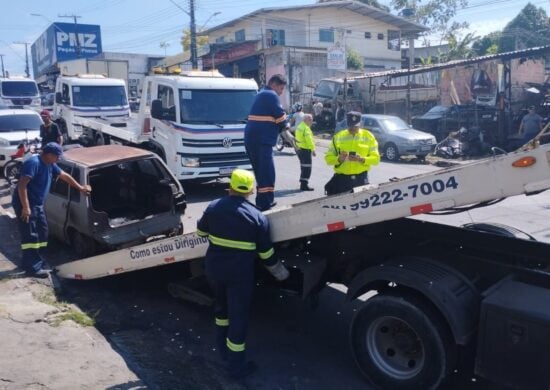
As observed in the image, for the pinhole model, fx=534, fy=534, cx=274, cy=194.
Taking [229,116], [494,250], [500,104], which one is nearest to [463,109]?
[500,104]

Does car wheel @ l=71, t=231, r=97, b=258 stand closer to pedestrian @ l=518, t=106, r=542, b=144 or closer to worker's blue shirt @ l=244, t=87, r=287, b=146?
worker's blue shirt @ l=244, t=87, r=287, b=146

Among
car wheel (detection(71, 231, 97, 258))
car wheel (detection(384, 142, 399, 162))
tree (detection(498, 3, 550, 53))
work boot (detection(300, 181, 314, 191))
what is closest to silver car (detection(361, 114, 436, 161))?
car wheel (detection(384, 142, 399, 162))

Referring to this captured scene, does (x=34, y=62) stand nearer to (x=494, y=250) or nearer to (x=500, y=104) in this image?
(x=500, y=104)

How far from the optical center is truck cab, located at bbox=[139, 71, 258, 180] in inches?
413

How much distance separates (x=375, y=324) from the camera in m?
3.94

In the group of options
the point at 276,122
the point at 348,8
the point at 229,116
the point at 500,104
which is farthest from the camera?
the point at 348,8

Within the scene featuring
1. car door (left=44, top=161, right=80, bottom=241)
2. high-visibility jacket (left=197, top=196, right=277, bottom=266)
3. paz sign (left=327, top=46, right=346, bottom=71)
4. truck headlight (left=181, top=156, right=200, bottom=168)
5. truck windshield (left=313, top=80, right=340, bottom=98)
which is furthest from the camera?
paz sign (left=327, top=46, right=346, bottom=71)

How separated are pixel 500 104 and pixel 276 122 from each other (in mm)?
15440

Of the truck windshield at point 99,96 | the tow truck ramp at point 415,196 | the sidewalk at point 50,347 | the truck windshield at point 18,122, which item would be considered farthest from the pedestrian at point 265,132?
the truck windshield at point 99,96

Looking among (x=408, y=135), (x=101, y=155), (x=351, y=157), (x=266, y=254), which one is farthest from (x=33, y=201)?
(x=408, y=135)

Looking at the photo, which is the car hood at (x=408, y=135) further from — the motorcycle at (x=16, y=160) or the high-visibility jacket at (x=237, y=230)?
the high-visibility jacket at (x=237, y=230)

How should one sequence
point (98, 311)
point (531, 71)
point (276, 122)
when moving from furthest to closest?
point (531, 71)
point (276, 122)
point (98, 311)

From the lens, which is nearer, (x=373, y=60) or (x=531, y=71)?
(x=531, y=71)

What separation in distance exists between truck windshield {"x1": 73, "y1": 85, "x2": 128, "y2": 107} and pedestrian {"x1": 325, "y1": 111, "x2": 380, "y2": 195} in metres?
11.4
